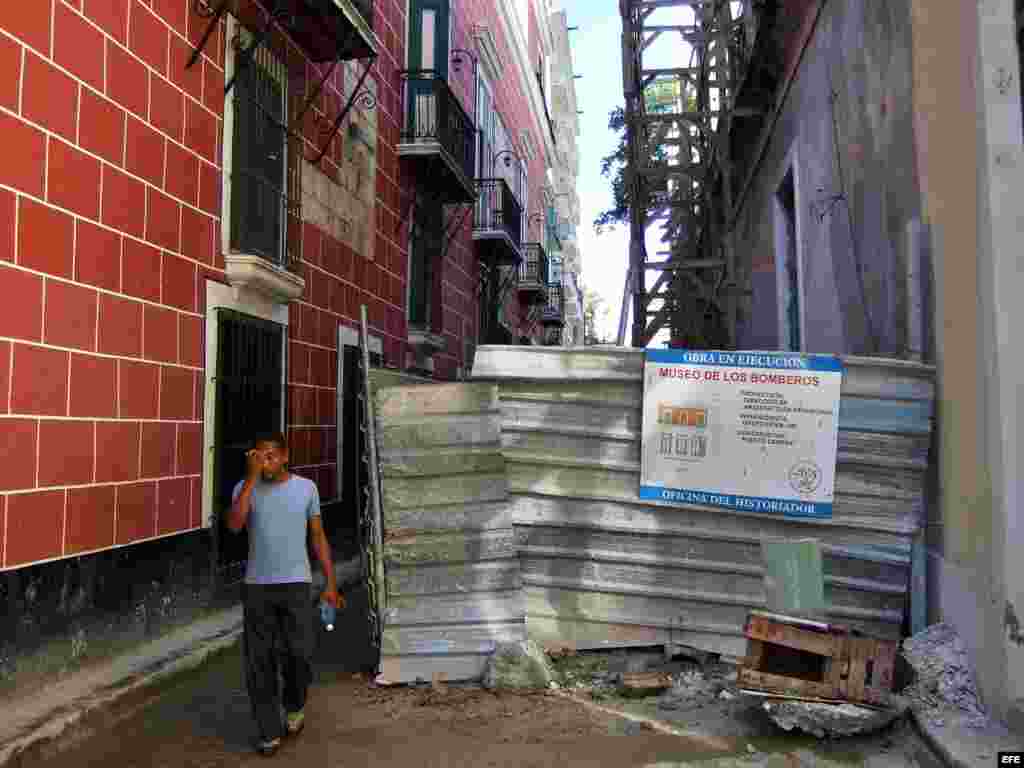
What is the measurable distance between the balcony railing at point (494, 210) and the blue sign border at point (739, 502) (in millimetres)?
11334

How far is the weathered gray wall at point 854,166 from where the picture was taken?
5.71 meters

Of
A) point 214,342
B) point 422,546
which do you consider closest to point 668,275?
point 214,342

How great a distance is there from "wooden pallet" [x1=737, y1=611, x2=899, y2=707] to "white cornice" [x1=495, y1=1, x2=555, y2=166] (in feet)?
55.7

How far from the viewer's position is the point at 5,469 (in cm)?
480

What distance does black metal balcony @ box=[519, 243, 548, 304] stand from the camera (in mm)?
21906

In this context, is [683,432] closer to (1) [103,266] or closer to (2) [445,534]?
(2) [445,534]

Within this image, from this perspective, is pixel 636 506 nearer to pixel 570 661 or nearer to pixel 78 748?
pixel 570 661

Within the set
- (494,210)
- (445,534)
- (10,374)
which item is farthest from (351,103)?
(494,210)

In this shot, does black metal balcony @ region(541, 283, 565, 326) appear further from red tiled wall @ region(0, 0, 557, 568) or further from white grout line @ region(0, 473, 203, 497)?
white grout line @ region(0, 473, 203, 497)

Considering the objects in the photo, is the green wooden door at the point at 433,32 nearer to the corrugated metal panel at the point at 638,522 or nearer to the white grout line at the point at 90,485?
the white grout line at the point at 90,485

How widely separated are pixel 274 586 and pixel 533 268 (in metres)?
18.6

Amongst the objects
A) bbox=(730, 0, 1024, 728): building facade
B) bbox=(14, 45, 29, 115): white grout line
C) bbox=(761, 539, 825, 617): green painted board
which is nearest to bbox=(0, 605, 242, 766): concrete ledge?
bbox=(14, 45, 29, 115): white grout line

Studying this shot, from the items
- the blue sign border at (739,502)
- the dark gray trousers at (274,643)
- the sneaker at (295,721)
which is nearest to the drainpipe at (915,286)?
the blue sign border at (739,502)

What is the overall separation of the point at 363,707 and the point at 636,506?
207 centimetres
